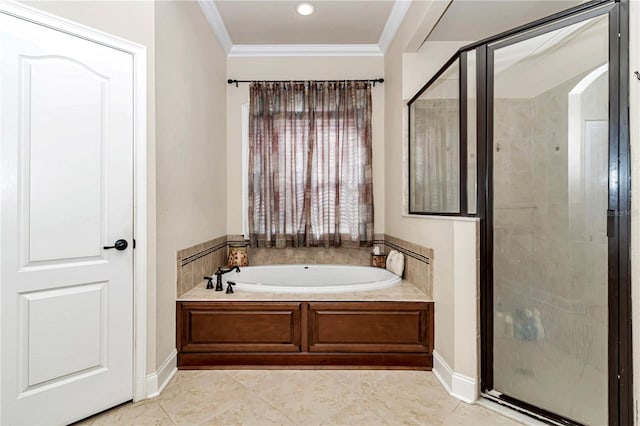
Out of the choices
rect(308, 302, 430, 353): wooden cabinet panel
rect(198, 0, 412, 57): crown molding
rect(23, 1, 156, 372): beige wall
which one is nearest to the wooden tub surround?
rect(308, 302, 430, 353): wooden cabinet panel

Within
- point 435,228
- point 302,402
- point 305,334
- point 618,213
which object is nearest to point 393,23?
point 435,228

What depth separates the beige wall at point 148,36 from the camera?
175 cm

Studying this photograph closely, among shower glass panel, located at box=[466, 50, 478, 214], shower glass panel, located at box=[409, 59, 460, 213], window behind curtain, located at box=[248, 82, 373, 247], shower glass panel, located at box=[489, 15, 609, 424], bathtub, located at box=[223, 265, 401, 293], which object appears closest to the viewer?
shower glass panel, located at box=[489, 15, 609, 424]

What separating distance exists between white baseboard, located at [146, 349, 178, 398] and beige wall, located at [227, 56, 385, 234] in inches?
58.1

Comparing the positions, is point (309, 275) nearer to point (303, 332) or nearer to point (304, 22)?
point (303, 332)

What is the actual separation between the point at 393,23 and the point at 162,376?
3.23 metres

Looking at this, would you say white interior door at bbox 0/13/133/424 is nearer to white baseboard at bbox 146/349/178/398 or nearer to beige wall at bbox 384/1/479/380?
white baseboard at bbox 146/349/178/398

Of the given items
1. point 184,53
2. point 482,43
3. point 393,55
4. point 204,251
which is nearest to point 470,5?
point 393,55

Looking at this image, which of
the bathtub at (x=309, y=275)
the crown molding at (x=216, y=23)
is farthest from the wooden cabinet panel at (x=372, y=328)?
the crown molding at (x=216, y=23)

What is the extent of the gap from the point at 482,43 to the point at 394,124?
46.2 inches

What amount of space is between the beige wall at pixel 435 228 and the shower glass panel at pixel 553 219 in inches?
5.8

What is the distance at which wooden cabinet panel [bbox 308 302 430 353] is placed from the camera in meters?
2.24

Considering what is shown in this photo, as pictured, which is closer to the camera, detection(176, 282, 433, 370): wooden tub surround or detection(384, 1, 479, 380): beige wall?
detection(384, 1, 479, 380): beige wall

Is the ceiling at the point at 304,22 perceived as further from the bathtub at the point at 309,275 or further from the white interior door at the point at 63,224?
the bathtub at the point at 309,275
